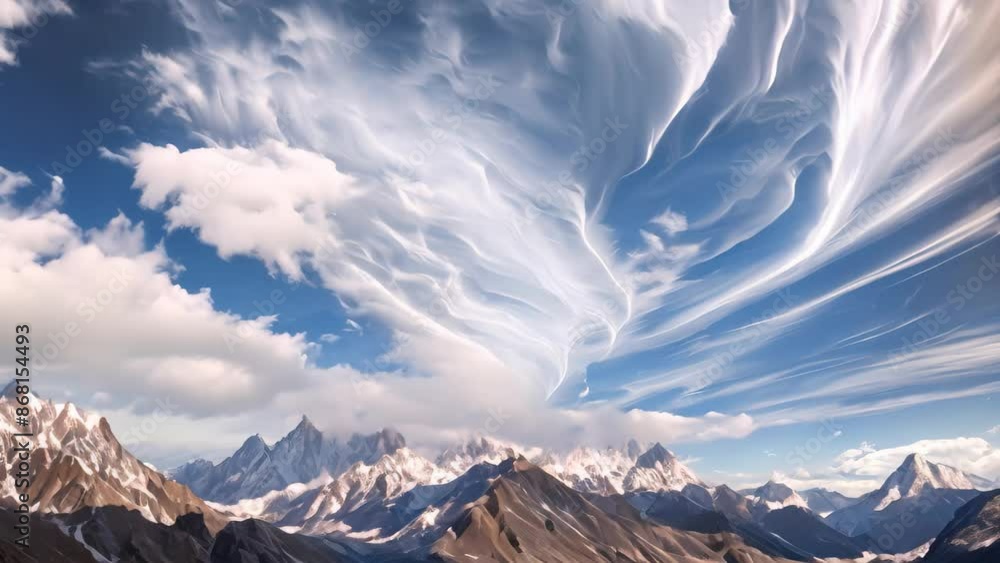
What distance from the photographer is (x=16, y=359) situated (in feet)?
293

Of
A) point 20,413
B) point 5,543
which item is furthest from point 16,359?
point 5,543

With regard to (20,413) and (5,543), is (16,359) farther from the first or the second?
(5,543)

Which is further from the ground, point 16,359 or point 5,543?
point 16,359

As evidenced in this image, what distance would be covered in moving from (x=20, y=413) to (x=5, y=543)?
10713 centimetres

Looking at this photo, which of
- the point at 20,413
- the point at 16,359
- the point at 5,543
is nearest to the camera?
the point at 16,359

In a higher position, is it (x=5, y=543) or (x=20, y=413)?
→ (x=20, y=413)

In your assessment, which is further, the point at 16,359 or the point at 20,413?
the point at 20,413

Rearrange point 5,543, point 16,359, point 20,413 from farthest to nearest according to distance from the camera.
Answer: point 5,543, point 20,413, point 16,359

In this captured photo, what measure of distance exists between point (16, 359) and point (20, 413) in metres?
32.1

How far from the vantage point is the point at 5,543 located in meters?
183

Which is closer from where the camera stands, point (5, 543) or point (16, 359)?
point (16, 359)
